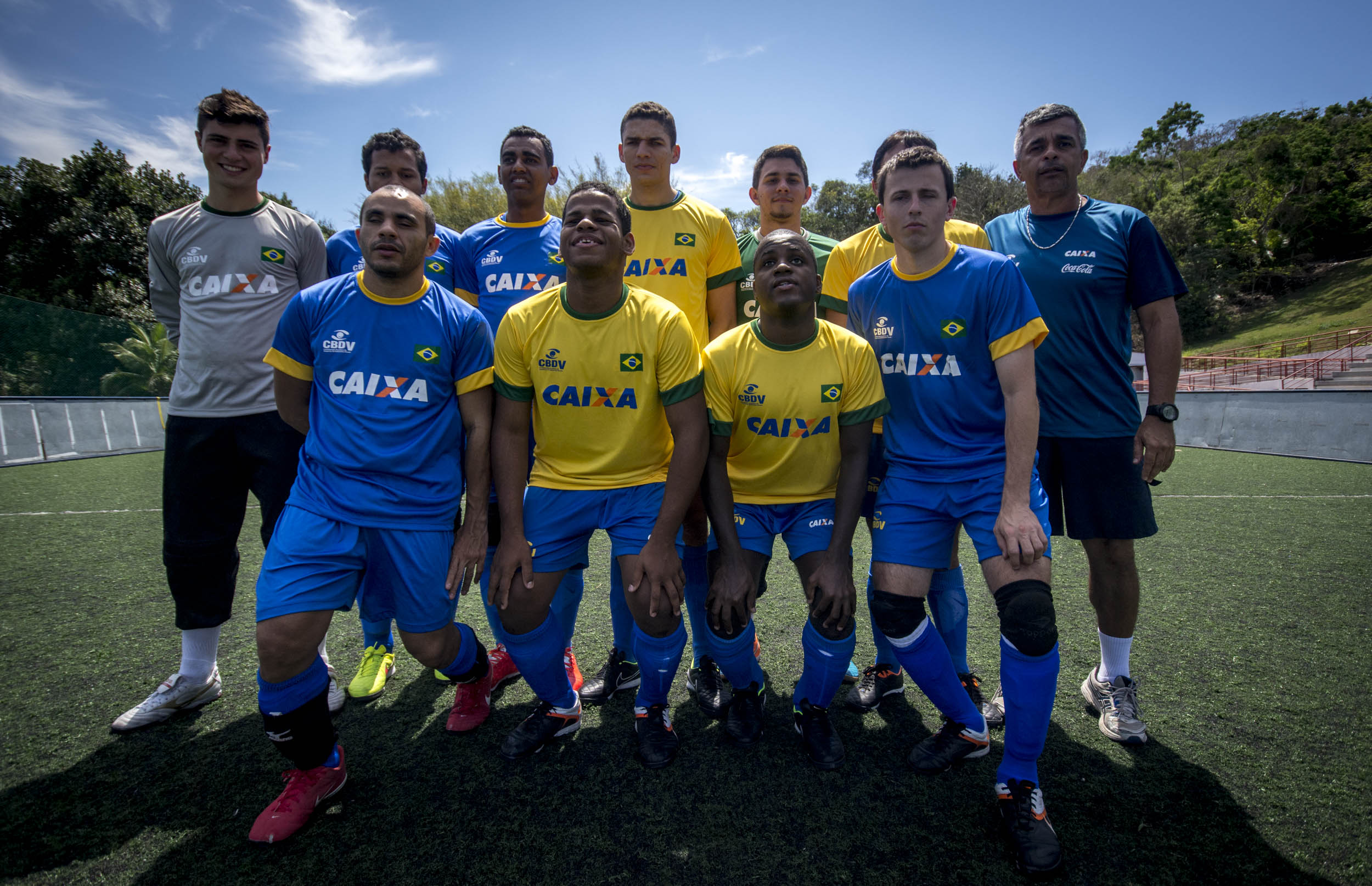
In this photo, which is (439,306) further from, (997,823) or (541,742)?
(997,823)

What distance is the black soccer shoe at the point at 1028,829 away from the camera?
188 cm

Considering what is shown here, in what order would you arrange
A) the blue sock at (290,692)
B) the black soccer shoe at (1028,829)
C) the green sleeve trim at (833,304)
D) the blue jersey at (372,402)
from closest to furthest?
1. the black soccer shoe at (1028,829)
2. the blue sock at (290,692)
3. the blue jersey at (372,402)
4. the green sleeve trim at (833,304)

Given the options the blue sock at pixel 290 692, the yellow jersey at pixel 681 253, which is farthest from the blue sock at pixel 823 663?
the blue sock at pixel 290 692

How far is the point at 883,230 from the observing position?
3.32 m

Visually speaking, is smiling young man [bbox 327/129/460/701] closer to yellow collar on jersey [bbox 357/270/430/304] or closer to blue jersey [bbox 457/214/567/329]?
blue jersey [bbox 457/214/567/329]

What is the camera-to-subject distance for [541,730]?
2.60 m

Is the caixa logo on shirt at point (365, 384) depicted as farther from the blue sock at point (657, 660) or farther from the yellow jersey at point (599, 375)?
the blue sock at point (657, 660)

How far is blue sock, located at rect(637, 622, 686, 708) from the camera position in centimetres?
256

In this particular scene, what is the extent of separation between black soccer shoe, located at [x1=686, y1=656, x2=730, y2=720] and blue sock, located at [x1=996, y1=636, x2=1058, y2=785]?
48.4 inches

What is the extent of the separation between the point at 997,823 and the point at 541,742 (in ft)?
5.85

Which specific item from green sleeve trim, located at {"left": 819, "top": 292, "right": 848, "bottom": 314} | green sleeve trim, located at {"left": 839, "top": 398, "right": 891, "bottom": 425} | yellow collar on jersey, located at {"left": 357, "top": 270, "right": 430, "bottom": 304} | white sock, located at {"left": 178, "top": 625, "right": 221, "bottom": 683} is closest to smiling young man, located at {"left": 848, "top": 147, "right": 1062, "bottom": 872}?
green sleeve trim, located at {"left": 839, "top": 398, "right": 891, "bottom": 425}

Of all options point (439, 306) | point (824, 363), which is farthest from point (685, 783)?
point (439, 306)

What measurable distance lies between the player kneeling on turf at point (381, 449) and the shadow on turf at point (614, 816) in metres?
0.31

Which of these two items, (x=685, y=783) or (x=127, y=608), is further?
(x=127, y=608)
